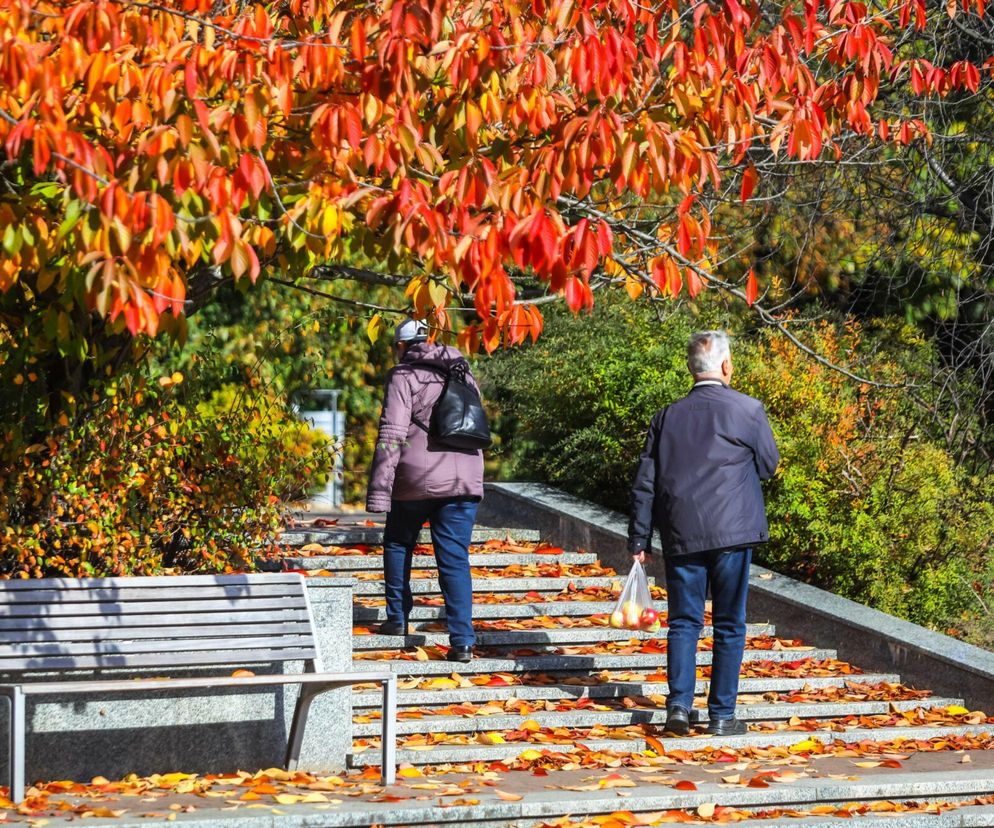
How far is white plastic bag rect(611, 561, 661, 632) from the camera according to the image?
24.3 feet

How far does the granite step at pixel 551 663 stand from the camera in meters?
7.99

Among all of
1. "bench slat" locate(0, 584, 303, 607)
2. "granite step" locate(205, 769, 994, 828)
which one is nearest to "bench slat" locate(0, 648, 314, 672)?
"bench slat" locate(0, 584, 303, 607)

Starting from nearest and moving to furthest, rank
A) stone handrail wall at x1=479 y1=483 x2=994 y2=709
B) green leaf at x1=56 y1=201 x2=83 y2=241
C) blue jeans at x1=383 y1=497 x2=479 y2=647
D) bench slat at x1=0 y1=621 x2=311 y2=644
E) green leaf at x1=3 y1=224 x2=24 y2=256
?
green leaf at x1=56 y1=201 x2=83 y2=241 < green leaf at x1=3 y1=224 x2=24 y2=256 < bench slat at x1=0 y1=621 x2=311 y2=644 < blue jeans at x1=383 y1=497 x2=479 y2=647 < stone handrail wall at x1=479 y1=483 x2=994 y2=709

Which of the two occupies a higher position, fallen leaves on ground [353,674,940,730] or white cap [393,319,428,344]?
white cap [393,319,428,344]

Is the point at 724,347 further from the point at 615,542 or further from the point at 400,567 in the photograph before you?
the point at 615,542

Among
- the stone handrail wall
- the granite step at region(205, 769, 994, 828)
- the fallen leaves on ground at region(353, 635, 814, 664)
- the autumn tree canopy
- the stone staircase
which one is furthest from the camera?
the stone handrail wall

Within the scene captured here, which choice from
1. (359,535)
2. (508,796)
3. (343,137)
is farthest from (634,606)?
(359,535)

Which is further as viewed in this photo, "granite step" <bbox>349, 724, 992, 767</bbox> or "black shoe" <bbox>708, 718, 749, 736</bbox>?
"black shoe" <bbox>708, 718, 749, 736</bbox>

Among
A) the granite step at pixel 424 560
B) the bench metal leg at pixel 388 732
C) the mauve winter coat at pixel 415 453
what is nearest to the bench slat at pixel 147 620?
the bench metal leg at pixel 388 732

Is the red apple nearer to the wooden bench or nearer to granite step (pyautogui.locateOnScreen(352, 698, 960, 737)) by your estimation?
granite step (pyautogui.locateOnScreen(352, 698, 960, 737))

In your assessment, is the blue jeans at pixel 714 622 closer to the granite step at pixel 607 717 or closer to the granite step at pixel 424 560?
the granite step at pixel 607 717

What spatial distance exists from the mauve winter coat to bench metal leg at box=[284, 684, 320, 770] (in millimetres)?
1480

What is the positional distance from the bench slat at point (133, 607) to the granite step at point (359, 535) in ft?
10.4

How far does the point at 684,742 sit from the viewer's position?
285 inches
